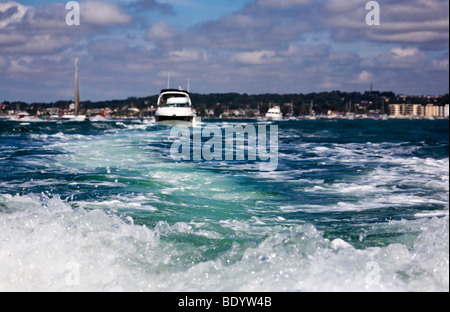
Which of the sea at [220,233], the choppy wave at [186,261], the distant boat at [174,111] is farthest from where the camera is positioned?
the distant boat at [174,111]

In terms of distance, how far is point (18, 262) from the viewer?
5078 millimetres

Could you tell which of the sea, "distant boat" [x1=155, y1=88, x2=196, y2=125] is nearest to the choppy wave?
the sea

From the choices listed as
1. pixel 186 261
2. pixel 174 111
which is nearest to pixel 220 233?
pixel 186 261

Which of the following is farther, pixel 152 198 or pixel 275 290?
pixel 152 198

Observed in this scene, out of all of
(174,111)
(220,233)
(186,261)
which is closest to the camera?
(186,261)

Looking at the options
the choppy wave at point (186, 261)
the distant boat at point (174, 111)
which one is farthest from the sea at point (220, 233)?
the distant boat at point (174, 111)

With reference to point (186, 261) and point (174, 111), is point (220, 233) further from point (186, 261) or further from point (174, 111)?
point (174, 111)

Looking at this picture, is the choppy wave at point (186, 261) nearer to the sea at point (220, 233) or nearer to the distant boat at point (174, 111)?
the sea at point (220, 233)

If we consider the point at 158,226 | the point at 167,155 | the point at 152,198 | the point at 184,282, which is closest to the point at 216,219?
the point at 158,226

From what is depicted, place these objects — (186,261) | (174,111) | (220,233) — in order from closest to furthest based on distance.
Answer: (186,261), (220,233), (174,111)

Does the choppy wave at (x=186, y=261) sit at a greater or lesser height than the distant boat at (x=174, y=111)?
lesser

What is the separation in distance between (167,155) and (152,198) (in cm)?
947

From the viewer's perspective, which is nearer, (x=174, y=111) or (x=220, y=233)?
(x=220, y=233)
